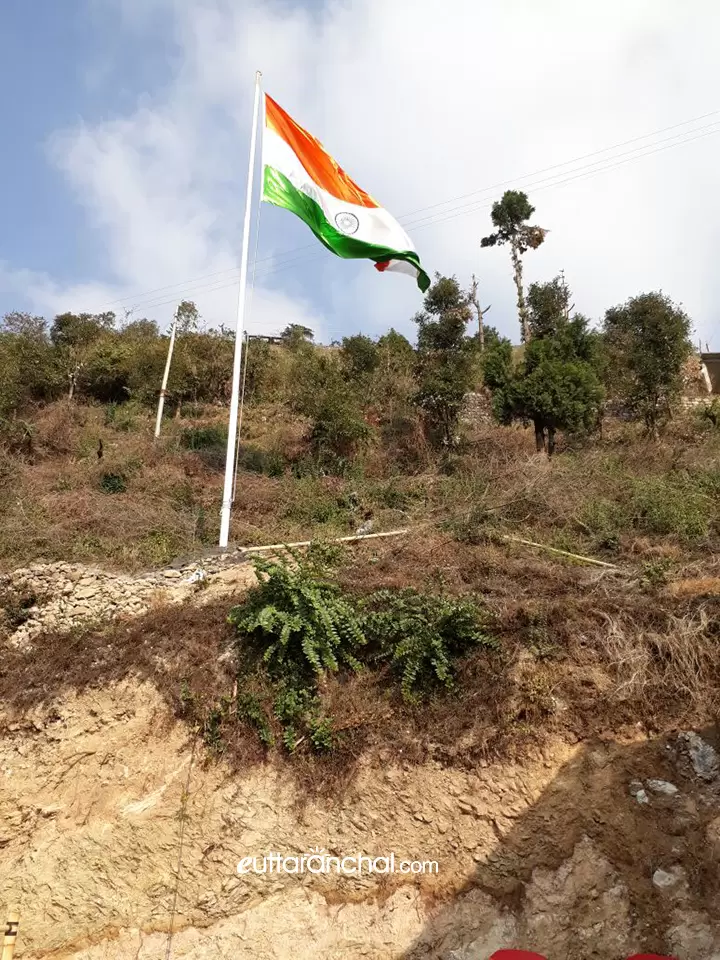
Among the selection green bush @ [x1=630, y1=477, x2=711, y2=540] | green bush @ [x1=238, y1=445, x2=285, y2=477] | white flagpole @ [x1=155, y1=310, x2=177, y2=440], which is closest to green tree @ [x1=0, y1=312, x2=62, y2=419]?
white flagpole @ [x1=155, y1=310, x2=177, y2=440]

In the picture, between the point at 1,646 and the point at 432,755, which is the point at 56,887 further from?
the point at 432,755

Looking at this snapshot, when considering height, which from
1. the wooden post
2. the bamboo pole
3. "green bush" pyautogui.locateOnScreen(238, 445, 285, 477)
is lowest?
the wooden post

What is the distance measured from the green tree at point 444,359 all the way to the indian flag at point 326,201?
5238mm

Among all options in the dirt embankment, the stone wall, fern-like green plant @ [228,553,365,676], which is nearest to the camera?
the dirt embankment

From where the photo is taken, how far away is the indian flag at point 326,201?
1046cm

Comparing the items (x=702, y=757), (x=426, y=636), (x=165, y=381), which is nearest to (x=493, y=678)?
(x=426, y=636)

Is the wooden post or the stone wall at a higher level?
the stone wall

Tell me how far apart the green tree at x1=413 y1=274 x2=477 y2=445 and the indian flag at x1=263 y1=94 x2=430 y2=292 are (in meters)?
5.24

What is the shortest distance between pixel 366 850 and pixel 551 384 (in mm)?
11607

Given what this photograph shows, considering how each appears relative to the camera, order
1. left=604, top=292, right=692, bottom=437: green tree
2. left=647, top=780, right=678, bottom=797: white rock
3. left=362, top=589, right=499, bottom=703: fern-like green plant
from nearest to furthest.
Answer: left=647, top=780, right=678, bottom=797: white rock → left=362, top=589, right=499, bottom=703: fern-like green plant → left=604, top=292, right=692, bottom=437: green tree

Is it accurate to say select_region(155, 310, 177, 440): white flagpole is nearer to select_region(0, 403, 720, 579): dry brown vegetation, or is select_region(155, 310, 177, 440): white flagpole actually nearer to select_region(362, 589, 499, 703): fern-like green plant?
select_region(0, 403, 720, 579): dry brown vegetation

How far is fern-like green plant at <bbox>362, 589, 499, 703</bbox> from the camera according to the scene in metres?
6.84

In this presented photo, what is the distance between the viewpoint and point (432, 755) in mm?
6508

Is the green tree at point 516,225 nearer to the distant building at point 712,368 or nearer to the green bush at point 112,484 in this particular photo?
the distant building at point 712,368
